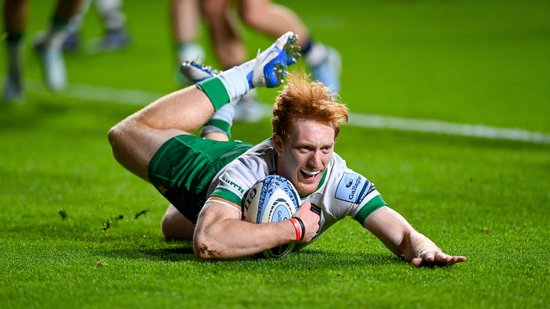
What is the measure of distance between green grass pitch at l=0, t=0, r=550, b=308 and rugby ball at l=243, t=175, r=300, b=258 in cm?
20

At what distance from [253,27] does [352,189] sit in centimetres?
523

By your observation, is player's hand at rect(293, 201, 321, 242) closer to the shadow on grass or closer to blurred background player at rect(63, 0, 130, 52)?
the shadow on grass

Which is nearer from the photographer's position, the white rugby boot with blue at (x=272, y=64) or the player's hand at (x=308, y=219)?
the player's hand at (x=308, y=219)

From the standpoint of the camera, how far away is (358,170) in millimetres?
8406

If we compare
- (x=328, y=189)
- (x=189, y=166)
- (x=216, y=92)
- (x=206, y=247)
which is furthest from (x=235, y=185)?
(x=216, y=92)

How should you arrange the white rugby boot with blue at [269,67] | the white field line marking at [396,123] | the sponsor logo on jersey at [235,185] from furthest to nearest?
the white field line marking at [396,123]
the white rugby boot with blue at [269,67]
the sponsor logo on jersey at [235,185]

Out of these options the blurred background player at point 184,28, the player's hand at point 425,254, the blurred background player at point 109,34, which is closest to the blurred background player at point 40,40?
the blurred background player at point 184,28

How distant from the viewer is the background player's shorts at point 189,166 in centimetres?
578

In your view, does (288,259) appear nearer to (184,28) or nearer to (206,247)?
(206,247)

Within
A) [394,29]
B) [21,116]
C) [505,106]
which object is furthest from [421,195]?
[394,29]

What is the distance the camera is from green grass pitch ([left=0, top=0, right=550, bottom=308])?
185 inches

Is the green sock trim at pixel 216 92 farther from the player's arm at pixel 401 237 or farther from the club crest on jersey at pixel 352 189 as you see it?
the player's arm at pixel 401 237

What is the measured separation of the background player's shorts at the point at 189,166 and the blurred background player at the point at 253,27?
12.8ft

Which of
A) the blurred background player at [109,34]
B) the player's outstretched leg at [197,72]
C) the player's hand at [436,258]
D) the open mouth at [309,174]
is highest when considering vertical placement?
the player's outstretched leg at [197,72]
